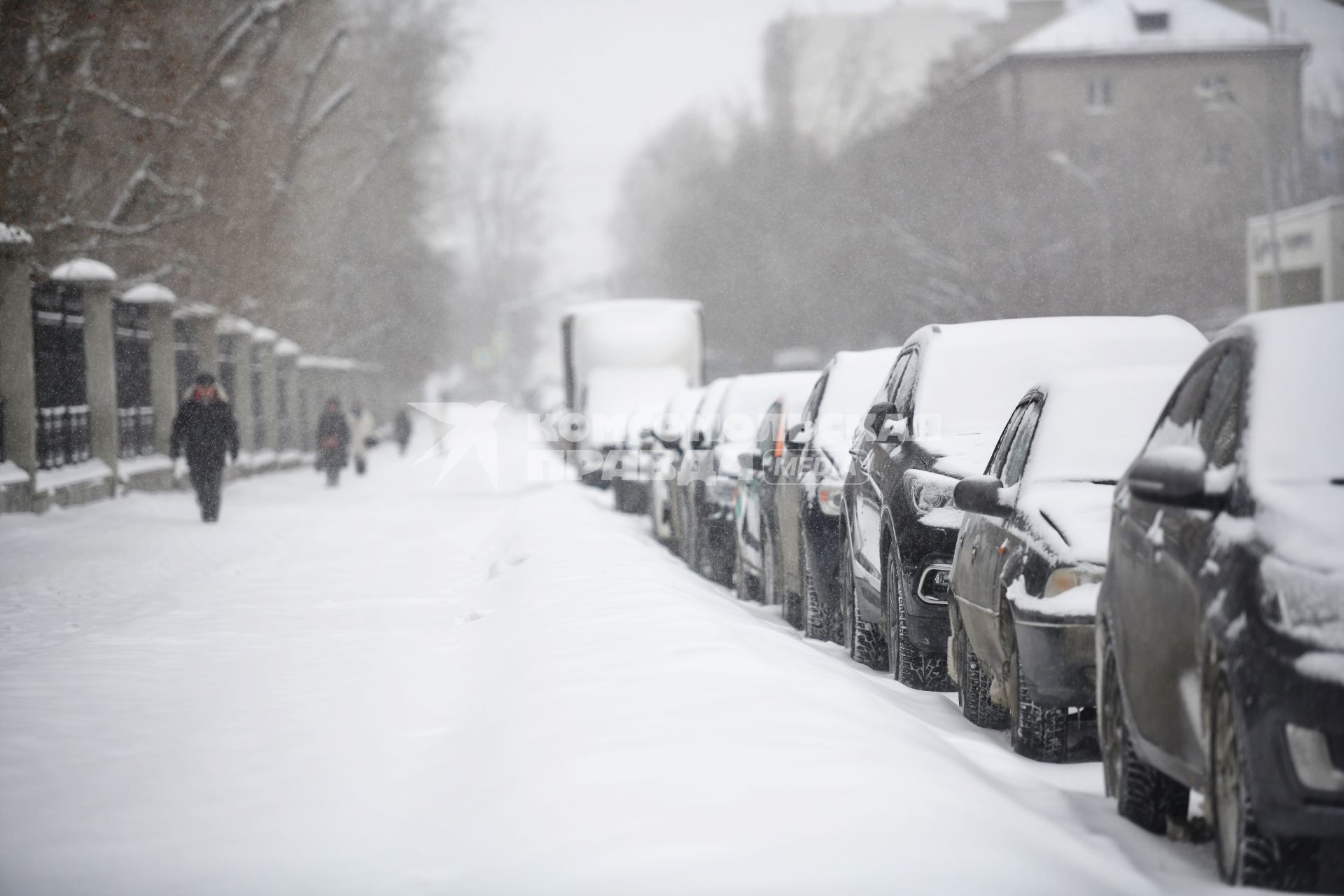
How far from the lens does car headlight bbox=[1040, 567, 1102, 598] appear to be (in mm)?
6719

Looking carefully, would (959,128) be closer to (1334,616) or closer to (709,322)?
(709,322)

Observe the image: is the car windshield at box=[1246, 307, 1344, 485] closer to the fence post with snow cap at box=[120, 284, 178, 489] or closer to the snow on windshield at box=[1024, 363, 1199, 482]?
the snow on windshield at box=[1024, 363, 1199, 482]

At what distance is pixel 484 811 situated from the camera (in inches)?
219

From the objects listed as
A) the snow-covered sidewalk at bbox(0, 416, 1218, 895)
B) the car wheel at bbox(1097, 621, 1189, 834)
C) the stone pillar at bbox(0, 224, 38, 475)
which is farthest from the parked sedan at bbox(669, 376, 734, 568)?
the car wheel at bbox(1097, 621, 1189, 834)

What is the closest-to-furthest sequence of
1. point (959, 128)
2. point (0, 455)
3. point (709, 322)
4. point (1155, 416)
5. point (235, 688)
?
point (1155, 416) → point (235, 688) → point (0, 455) → point (959, 128) → point (709, 322)

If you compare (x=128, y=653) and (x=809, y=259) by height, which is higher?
(x=809, y=259)

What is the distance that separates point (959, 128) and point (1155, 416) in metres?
56.9

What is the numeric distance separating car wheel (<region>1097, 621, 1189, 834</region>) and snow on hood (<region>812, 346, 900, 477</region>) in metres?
5.70

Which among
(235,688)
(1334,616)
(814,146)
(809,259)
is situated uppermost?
(814,146)

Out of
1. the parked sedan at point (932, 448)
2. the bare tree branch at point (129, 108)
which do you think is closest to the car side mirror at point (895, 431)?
the parked sedan at point (932, 448)

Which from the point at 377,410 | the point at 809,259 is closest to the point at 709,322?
the point at 809,259

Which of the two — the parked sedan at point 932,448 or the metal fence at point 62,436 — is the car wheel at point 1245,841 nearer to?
the parked sedan at point 932,448

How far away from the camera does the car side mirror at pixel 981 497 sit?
7.20 m

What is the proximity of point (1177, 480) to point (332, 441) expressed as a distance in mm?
29932
